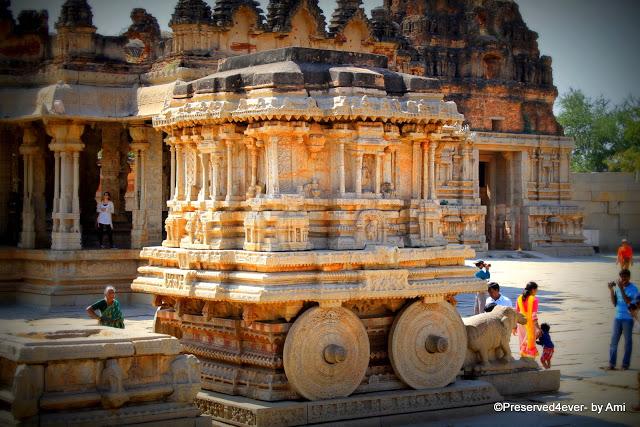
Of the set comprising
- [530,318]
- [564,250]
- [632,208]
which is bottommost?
[530,318]

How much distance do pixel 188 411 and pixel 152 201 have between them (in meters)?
10.8

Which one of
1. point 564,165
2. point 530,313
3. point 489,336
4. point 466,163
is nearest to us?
point 489,336

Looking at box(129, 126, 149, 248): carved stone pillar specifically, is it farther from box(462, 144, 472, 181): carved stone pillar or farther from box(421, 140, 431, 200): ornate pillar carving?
box(462, 144, 472, 181): carved stone pillar

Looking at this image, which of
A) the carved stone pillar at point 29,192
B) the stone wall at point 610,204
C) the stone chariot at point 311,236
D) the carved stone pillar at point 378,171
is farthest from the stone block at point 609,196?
the carved stone pillar at point 378,171

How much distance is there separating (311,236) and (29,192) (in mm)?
10846

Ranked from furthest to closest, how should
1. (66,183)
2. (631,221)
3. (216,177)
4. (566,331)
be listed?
(631,221), (66,183), (566,331), (216,177)

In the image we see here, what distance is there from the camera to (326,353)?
9039mm

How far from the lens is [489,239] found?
36.4 metres

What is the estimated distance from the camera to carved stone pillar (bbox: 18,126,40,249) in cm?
1892

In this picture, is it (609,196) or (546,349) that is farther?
(609,196)

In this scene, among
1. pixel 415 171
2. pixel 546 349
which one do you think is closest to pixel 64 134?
pixel 415 171

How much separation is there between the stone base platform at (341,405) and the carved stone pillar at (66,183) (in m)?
9.41

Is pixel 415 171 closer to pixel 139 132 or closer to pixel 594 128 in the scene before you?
pixel 139 132

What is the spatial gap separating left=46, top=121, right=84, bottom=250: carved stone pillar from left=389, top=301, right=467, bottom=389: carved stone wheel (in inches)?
395
